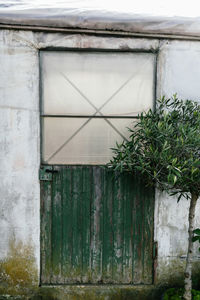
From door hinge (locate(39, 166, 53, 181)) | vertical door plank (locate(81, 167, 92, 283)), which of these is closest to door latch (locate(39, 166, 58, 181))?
door hinge (locate(39, 166, 53, 181))

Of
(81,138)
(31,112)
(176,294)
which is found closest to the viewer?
(176,294)

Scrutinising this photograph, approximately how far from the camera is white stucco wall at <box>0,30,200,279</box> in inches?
130

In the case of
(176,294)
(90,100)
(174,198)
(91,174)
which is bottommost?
(176,294)

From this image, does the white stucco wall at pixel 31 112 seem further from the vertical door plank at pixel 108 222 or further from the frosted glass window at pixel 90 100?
the vertical door plank at pixel 108 222

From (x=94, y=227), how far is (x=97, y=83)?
72.6 inches

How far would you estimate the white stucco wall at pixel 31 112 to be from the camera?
330cm

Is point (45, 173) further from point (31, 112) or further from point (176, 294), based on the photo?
point (176, 294)

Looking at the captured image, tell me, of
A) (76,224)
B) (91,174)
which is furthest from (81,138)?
(76,224)

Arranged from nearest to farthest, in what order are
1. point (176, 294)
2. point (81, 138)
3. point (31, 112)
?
point (176, 294), point (31, 112), point (81, 138)

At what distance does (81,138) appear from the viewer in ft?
11.3

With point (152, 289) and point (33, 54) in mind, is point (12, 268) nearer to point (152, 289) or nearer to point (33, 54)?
point (152, 289)

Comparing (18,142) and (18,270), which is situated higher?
(18,142)

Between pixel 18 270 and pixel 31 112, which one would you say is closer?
pixel 31 112

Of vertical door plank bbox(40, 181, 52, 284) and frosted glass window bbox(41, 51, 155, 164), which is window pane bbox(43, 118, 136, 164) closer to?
frosted glass window bbox(41, 51, 155, 164)
